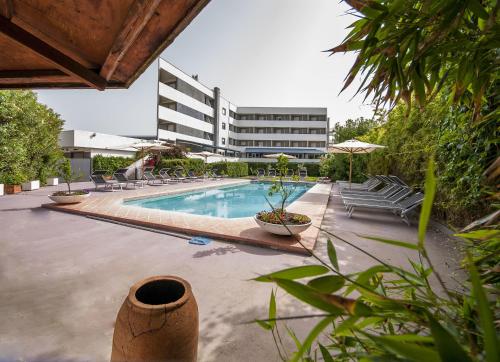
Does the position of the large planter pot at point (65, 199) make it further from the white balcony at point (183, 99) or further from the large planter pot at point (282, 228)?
the white balcony at point (183, 99)

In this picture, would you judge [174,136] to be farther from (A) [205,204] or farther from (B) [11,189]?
(A) [205,204]

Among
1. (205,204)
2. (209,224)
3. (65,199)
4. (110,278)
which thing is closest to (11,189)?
(65,199)

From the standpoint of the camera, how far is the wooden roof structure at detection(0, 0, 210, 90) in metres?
2.29

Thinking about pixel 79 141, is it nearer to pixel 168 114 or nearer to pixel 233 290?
pixel 168 114

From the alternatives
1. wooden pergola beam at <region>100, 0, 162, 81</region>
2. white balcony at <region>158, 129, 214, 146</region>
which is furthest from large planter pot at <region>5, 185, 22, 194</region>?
white balcony at <region>158, 129, 214, 146</region>

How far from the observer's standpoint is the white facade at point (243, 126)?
3547 cm

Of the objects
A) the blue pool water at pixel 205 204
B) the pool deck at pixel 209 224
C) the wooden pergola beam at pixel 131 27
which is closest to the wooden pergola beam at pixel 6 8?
the wooden pergola beam at pixel 131 27

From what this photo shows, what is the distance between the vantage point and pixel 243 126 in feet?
169

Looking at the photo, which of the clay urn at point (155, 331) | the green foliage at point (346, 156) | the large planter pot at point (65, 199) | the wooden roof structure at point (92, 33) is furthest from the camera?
the green foliage at point (346, 156)

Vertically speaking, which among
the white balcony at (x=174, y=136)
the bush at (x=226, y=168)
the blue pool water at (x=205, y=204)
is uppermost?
the white balcony at (x=174, y=136)

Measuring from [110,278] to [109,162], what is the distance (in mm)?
21472

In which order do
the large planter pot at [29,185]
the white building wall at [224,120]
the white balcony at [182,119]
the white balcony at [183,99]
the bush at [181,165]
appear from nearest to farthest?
the large planter pot at [29,185] < the bush at [181,165] < the white balcony at [182,119] < the white balcony at [183,99] < the white building wall at [224,120]

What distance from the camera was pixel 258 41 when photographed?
36.7ft

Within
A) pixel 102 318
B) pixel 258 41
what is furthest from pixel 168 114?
pixel 102 318
